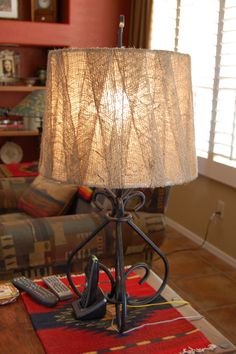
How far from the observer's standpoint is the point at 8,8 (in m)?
3.88

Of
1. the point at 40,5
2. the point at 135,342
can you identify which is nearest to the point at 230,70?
the point at 40,5

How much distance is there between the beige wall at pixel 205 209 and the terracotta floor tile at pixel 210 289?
30cm

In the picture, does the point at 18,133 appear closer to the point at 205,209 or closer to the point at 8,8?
the point at 8,8

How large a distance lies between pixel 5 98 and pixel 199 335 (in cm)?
342

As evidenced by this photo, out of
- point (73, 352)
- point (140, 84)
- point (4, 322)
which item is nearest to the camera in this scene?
point (140, 84)

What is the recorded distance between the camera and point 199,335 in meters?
1.25

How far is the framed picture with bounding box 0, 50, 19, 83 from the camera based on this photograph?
403cm

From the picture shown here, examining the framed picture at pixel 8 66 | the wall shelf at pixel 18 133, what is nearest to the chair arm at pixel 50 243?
the wall shelf at pixel 18 133

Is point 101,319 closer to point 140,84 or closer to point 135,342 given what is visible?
point 135,342

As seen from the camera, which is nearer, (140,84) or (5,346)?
(140,84)

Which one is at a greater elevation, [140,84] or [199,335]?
[140,84]

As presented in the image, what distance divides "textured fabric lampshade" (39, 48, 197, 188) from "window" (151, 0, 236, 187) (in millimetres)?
2056

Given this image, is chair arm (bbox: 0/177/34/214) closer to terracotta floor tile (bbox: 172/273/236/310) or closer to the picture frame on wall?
terracotta floor tile (bbox: 172/273/236/310)

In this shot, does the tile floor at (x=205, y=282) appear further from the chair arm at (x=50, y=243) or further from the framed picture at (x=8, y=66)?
the framed picture at (x=8, y=66)
